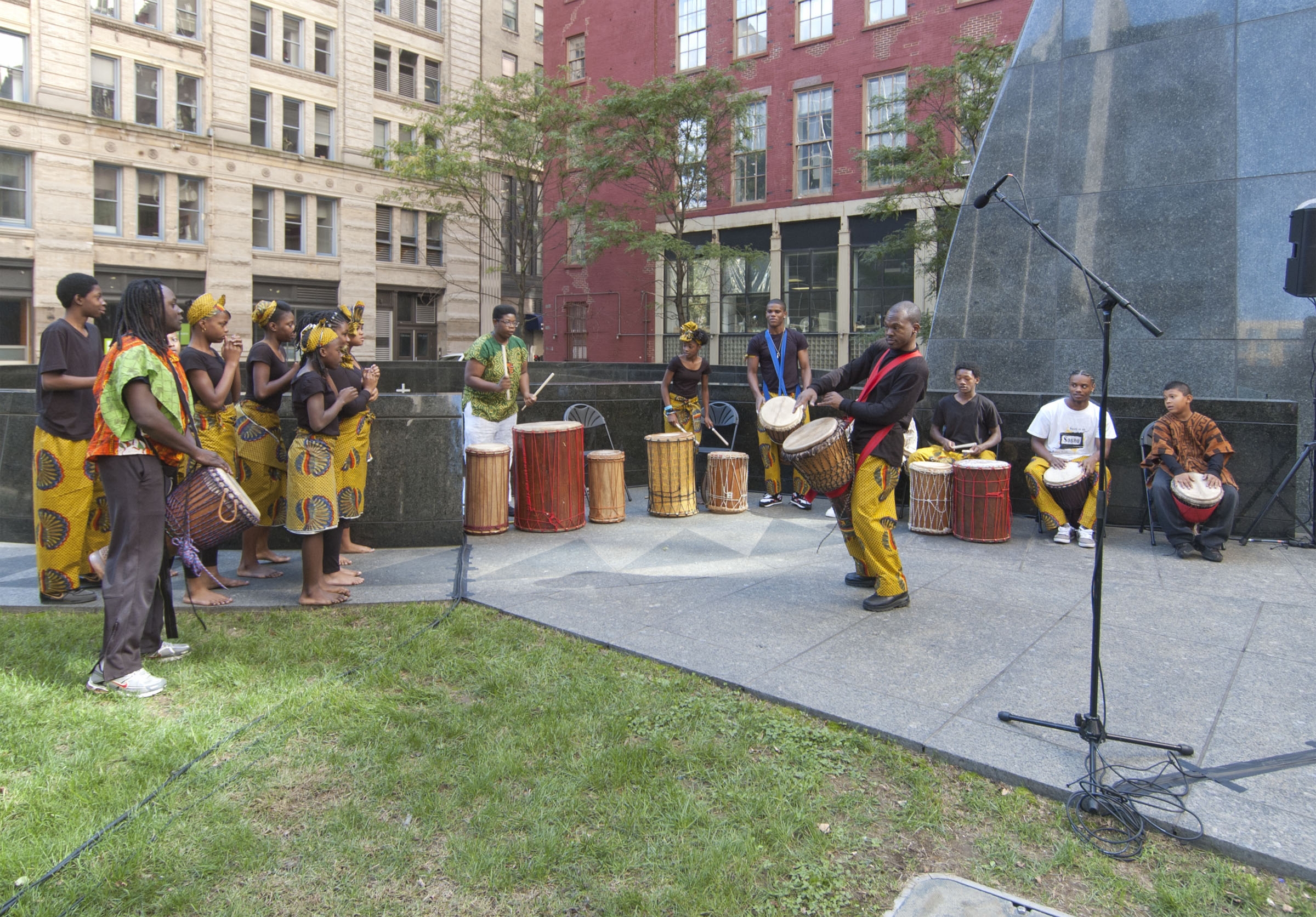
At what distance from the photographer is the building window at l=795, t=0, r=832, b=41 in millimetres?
30625

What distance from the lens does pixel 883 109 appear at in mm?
28969

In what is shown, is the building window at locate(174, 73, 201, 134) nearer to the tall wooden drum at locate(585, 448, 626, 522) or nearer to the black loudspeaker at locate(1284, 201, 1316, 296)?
the tall wooden drum at locate(585, 448, 626, 522)

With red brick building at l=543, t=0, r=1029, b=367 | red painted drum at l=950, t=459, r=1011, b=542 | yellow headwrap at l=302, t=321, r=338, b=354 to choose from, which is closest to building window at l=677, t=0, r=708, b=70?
red brick building at l=543, t=0, r=1029, b=367

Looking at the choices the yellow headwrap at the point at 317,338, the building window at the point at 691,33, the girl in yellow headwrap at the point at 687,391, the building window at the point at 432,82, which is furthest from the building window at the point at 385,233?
the yellow headwrap at the point at 317,338

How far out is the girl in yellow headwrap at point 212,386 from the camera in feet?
20.9

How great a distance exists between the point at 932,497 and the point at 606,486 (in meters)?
3.19

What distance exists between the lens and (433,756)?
4043 mm

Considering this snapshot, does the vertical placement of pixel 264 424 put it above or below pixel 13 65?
below

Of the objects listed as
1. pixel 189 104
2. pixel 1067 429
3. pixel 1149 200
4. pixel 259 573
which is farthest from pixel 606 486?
pixel 189 104

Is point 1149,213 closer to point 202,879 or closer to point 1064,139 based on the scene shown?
point 1064,139

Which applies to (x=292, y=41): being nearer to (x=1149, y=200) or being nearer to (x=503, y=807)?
(x=1149, y=200)

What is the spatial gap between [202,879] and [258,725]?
1.25m

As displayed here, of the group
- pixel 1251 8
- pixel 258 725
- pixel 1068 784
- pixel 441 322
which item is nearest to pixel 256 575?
pixel 258 725

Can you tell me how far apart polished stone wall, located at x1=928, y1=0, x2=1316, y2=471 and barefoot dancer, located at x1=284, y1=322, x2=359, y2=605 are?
322 inches
